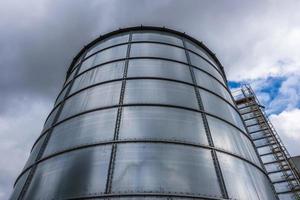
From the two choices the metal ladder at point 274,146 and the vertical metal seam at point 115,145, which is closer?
the vertical metal seam at point 115,145

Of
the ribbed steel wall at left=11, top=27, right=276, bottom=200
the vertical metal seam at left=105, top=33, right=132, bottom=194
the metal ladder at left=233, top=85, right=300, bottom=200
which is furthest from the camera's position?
the metal ladder at left=233, top=85, right=300, bottom=200

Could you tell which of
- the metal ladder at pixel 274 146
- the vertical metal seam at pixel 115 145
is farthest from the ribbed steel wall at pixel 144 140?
the metal ladder at pixel 274 146

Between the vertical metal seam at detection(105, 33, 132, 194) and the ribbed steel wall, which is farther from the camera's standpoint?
the ribbed steel wall

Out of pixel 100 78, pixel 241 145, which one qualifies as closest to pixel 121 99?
pixel 100 78

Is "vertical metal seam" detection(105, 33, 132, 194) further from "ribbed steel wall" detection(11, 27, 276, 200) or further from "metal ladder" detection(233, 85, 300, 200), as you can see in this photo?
"metal ladder" detection(233, 85, 300, 200)

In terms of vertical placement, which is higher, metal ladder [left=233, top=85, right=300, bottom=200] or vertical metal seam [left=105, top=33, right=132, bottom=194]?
metal ladder [left=233, top=85, right=300, bottom=200]

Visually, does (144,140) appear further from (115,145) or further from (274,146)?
(274,146)

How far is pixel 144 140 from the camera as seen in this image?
197 inches

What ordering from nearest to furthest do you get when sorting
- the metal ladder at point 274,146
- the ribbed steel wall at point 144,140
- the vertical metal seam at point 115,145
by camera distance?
1. the vertical metal seam at point 115,145
2. the ribbed steel wall at point 144,140
3. the metal ladder at point 274,146

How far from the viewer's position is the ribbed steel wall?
4.42 meters

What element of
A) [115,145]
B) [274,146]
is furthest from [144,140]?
[274,146]

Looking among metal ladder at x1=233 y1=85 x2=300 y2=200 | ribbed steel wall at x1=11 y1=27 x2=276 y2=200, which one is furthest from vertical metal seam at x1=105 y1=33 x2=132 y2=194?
metal ladder at x1=233 y1=85 x2=300 y2=200

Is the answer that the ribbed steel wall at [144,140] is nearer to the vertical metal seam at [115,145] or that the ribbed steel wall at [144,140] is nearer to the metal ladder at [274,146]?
the vertical metal seam at [115,145]

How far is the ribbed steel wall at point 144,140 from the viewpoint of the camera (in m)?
4.42
